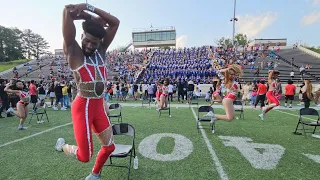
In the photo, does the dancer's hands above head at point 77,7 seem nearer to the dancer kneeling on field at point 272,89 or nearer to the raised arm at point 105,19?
the raised arm at point 105,19

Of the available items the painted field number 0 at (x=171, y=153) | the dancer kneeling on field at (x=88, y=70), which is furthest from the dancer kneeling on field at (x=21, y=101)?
the dancer kneeling on field at (x=88, y=70)

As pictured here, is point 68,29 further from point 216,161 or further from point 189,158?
point 216,161

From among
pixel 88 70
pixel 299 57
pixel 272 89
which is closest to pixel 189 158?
pixel 88 70

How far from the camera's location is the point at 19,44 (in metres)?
83.6

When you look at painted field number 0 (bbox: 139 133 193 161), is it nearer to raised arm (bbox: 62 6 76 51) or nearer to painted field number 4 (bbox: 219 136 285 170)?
painted field number 4 (bbox: 219 136 285 170)

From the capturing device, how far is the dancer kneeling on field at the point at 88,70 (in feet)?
9.86

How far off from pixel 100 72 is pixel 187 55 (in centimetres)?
3565

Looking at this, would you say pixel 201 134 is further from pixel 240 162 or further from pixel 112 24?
pixel 112 24

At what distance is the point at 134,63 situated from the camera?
128ft

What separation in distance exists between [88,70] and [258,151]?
4741 millimetres

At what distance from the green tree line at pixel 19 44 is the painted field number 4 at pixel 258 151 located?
86.6 metres

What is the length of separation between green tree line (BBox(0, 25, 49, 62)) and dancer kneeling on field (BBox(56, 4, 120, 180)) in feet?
286

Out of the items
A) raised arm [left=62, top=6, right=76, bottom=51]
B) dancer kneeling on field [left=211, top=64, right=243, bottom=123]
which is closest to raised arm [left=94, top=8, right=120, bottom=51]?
raised arm [left=62, top=6, right=76, bottom=51]

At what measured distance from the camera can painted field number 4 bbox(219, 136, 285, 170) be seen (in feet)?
16.3
